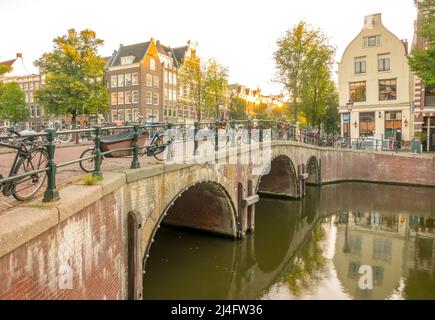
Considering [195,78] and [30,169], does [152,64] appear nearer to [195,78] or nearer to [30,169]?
[195,78]

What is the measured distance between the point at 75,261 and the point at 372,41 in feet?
104

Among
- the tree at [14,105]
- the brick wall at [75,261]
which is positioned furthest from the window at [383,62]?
the tree at [14,105]

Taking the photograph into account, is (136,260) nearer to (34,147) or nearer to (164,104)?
(34,147)

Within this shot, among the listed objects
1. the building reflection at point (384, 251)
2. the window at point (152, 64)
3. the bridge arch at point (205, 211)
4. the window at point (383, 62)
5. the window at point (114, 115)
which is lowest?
the building reflection at point (384, 251)

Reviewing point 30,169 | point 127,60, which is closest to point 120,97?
point 127,60

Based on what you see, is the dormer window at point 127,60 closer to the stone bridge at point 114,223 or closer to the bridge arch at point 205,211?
the stone bridge at point 114,223

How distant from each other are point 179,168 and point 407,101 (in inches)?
1015

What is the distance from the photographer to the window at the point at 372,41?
2946 centimetres

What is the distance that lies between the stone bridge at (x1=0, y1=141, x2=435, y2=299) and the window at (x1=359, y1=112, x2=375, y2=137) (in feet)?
61.0

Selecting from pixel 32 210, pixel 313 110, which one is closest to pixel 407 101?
pixel 313 110

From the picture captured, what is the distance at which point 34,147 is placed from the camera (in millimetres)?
4875

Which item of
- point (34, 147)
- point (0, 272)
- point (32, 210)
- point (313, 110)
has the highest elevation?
point (313, 110)

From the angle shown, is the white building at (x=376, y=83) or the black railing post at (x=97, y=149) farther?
the white building at (x=376, y=83)
